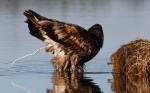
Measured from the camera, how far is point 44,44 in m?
21.6

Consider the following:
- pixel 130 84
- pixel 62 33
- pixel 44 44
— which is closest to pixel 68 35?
pixel 62 33

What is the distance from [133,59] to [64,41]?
5.83 ft

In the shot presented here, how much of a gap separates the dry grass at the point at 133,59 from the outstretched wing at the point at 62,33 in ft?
2.50

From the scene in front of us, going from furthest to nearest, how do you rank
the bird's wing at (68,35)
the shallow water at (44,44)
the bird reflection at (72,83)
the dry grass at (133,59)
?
the bird's wing at (68,35) → the dry grass at (133,59) → the shallow water at (44,44) → the bird reflection at (72,83)

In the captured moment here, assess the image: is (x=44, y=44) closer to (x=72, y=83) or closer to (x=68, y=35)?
(x=68, y=35)

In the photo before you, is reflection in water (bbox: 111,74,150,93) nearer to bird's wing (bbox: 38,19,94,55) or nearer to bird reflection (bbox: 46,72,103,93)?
bird reflection (bbox: 46,72,103,93)

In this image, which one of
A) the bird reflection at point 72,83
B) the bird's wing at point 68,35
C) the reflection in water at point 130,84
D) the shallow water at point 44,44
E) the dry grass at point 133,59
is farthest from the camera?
the bird's wing at point 68,35

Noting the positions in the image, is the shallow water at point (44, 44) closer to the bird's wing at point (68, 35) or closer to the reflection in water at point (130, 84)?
the reflection in water at point (130, 84)

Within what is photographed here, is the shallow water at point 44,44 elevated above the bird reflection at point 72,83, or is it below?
above

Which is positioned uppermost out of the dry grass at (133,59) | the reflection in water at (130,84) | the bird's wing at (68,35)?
the bird's wing at (68,35)

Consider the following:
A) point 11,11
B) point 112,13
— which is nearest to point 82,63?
point 112,13

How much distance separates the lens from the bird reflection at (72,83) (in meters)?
14.1

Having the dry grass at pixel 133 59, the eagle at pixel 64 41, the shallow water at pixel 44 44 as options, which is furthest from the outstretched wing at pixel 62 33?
the dry grass at pixel 133 59

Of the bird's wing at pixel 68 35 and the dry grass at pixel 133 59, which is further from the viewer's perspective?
the bird's wing at pixel 68 35
